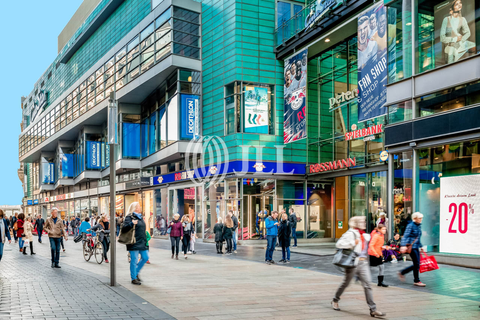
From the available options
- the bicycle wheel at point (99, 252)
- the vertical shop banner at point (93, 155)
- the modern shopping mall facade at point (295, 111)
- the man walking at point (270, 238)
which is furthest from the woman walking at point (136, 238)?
the vertical shop banner at point (93, 155)

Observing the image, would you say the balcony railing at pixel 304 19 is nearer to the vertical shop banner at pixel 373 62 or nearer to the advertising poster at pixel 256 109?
the vertical shop banner at pixel 373 62

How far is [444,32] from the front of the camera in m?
14.5

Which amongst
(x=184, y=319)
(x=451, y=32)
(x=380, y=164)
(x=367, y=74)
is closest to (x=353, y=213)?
(x=380, y=164)

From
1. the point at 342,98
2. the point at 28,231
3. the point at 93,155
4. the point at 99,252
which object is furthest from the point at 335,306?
the point at 93,155

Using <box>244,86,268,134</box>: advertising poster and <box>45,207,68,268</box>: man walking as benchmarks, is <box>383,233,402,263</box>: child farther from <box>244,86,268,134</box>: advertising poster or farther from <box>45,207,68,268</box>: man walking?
<box>244,86,268,134</box>: advertising poster

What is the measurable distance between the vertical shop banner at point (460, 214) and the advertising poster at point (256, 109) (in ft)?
37.4

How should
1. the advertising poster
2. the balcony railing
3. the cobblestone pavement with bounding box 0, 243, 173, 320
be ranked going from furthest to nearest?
the advertising poster, the balcony railing, the cobblestone pavement with bounding box 0, 243, 173, 320

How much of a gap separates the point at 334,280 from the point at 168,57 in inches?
733

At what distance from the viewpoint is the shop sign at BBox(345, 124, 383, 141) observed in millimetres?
19719

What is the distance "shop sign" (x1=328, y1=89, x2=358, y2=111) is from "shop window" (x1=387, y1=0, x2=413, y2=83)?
5184 millimetres

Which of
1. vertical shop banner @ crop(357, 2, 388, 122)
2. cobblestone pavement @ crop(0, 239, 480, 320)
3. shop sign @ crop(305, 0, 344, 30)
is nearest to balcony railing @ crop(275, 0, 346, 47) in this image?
shop sign @ crop(305, 0, 344, 30)

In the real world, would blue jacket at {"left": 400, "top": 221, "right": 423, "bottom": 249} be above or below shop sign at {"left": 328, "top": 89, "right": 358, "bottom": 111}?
below

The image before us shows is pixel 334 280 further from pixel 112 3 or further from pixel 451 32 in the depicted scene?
pixel 112 3

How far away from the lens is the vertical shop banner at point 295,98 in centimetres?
2328
